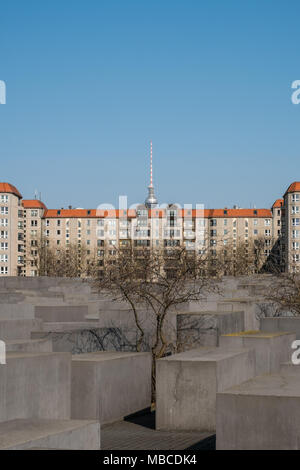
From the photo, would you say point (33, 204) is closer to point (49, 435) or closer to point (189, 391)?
point (189, 391)

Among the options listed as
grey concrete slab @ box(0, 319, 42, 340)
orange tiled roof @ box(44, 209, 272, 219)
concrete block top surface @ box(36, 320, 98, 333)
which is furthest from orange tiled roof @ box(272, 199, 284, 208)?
grey concrete slab @ box(0, 319, 42, 340)

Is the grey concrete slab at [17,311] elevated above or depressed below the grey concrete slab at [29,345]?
above

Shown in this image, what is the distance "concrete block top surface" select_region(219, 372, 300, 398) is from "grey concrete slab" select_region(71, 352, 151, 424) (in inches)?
131

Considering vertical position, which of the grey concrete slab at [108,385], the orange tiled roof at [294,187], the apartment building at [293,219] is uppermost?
the orange tiled roof at [294,187]

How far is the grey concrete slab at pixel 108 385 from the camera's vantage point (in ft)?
44.4

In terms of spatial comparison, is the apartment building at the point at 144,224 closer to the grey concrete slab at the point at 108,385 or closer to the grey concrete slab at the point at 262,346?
the grey concrete slab at the point at 262,346

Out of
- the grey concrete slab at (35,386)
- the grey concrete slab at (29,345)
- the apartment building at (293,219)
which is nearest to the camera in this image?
the grey concrete slab at (35,386)

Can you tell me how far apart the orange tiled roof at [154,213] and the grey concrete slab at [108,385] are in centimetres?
14943

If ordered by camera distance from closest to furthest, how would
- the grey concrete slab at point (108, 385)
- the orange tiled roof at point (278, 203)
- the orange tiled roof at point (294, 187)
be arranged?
the grey concrete slab at point (108, 385), the orange tiled roof at point (294, 187), the orange tiled roof at point (278, 203)

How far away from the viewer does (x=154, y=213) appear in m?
169

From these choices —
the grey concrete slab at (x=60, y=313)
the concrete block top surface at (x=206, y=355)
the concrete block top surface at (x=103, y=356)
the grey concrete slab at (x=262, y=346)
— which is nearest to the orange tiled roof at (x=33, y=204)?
the grey concrete slab at (x=60, y=313)

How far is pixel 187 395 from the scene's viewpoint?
42.8 ft
